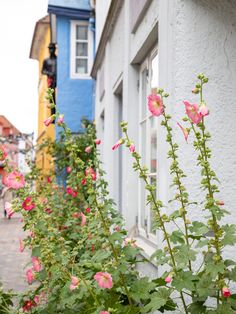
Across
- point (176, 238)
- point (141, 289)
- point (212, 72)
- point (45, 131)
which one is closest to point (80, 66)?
point (45, 131)

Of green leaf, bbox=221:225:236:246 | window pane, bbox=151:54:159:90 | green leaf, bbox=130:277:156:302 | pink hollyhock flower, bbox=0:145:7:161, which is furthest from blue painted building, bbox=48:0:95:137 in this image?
green leaf, bbox=221:225:236:246

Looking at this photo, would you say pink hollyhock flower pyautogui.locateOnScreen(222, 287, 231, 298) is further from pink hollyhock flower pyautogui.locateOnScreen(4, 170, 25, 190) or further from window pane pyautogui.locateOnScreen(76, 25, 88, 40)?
window pane pyautogui.locateOnScreen(76, 25, 88, 40)

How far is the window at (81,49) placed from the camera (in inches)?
576

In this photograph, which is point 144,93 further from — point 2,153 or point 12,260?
point 12,260

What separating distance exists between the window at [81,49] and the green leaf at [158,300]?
41.8 ft

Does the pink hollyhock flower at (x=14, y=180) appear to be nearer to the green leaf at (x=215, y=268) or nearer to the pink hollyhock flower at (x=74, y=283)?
the pink hollyhock flower at (x=74, y=283)

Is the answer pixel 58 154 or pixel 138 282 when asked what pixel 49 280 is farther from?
pixel 58 154

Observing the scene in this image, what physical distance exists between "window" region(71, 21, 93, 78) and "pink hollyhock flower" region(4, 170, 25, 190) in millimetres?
12146

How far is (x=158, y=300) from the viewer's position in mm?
2227

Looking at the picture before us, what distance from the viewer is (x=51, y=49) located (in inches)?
589

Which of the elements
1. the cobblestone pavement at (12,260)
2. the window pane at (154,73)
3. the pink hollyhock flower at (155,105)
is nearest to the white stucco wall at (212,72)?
the pink hollyhock flower at (155,105)

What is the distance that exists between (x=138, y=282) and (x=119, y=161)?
14.6ft

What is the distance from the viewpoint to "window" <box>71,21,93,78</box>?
48.0 feet

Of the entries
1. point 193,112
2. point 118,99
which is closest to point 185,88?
point 193,112
